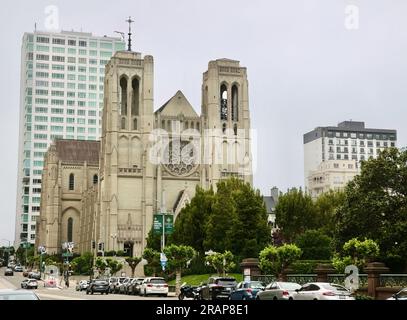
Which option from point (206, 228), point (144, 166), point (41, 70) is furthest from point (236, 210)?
point (41, 70)

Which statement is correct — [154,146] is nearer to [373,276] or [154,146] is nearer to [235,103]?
[235,103]

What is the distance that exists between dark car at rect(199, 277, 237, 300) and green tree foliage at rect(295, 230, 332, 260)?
121ft

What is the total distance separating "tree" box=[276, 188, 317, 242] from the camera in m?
91.2

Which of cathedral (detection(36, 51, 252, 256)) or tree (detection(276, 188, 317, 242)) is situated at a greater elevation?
cathedral (detection(36, 51, 252, 256))

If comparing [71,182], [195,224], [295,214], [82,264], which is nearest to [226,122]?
[82,264]

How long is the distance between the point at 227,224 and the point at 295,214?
14.8 meters

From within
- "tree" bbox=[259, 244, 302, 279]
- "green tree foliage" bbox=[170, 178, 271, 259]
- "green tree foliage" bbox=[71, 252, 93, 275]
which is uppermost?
"green tree foliage" bbox=[170, 178, 271, 259]

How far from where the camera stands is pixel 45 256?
461 feet

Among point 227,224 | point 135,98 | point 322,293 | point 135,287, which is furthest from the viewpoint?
point 135,98

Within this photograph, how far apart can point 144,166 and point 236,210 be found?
150 feet

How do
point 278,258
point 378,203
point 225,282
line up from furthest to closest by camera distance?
point 378,203
point 278,258
point 225,282

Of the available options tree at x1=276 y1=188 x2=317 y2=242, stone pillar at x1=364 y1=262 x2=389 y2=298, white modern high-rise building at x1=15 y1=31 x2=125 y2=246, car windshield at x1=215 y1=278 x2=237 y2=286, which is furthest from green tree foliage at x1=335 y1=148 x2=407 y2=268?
white modern high-rise building at x1=15 y1=31 x2=125 y2=246

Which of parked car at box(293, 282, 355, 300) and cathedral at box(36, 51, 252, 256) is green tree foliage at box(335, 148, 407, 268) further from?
cathedral at box(36, 51, 252, 256)

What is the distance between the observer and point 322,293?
1025 inches
